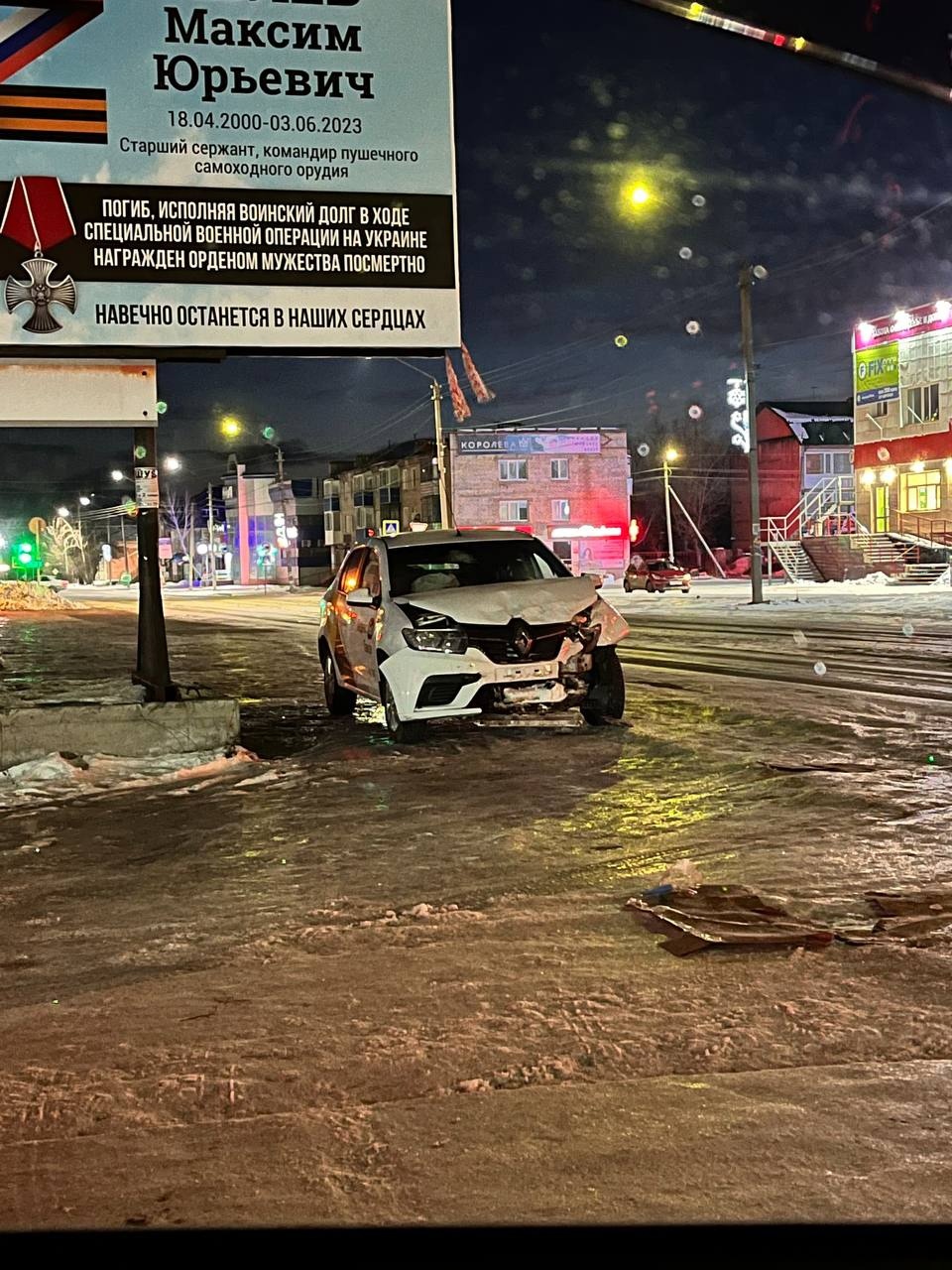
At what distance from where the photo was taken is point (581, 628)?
1051 centimetres

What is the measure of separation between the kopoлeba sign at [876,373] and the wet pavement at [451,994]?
148 feet

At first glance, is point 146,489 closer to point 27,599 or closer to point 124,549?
point 27,599

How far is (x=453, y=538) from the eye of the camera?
11977mm

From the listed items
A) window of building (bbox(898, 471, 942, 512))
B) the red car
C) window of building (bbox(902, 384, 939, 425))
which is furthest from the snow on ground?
window of building (bbox(902, 384, 939, 425))

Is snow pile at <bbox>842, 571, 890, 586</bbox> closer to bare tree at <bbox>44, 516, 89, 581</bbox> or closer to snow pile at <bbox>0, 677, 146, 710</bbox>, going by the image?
snow pile at <bbox>0, 677, 146, 710</bbox>

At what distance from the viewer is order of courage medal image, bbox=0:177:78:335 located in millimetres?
10383

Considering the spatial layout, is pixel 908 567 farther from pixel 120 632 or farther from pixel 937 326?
pixel 120 632

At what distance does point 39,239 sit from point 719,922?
8141 mm

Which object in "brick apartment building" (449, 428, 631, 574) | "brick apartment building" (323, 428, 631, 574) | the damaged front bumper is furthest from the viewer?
"brick apartment building" (449, 428, 631, 574)

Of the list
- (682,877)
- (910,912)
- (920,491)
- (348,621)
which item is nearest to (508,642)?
(348,621)

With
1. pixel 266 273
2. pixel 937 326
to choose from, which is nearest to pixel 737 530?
pixel 937 326

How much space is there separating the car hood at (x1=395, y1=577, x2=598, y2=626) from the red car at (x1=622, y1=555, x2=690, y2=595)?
40257 mm

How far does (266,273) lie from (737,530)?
80.7 metres

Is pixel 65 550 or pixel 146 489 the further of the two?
pixel 65 550
